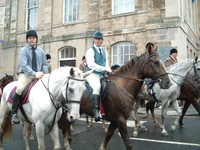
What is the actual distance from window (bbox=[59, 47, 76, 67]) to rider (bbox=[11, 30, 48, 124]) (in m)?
12.1

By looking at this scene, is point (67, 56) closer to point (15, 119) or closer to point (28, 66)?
point (28, 66)

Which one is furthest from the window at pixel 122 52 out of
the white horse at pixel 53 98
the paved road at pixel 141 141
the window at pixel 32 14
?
the white horse at pixel 53 98

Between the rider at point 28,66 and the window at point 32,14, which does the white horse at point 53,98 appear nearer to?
the rider at point 28,66

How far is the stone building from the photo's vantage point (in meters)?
13.1

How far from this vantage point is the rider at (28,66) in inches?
170

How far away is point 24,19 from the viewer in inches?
817

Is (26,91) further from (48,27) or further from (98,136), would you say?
(48,27)

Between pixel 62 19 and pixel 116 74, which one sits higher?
pixel 62 19

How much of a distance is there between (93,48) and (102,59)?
1.18 ft

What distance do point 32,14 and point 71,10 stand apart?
16.8 ft

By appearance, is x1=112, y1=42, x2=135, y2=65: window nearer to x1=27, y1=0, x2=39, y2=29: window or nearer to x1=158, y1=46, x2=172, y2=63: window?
x1=158, y1=46, x2=172, y2=63: window

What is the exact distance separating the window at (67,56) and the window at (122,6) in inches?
188

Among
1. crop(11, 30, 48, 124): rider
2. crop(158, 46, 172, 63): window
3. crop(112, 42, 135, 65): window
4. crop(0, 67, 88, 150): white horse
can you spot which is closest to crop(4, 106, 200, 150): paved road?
crop(0, 67, 88, 150): white horse

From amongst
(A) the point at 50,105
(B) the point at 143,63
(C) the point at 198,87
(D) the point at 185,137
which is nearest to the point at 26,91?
(A) the point at 50,105
